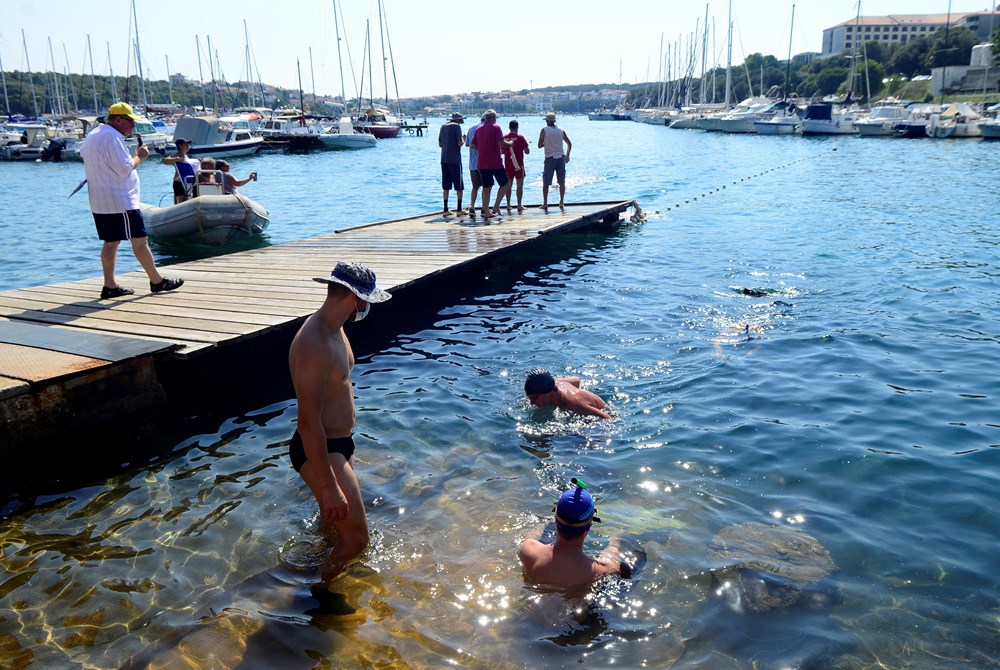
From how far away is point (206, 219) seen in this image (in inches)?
661

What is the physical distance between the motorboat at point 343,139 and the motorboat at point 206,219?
150ft

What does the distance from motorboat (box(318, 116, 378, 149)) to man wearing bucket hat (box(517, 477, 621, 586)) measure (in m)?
60.2

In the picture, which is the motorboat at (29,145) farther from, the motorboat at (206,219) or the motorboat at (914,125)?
the motorboat at (914,125)

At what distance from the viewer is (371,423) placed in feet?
24.1

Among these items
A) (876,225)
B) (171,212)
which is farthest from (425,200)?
(876,225)

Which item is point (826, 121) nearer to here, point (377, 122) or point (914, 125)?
point (914, 125)

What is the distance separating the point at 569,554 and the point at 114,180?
663cm

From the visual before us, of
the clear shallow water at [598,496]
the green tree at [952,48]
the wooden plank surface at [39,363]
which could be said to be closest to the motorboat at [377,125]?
the clear shallow water at [598,496]

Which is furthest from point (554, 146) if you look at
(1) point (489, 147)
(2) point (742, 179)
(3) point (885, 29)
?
(3) point (885, 29)

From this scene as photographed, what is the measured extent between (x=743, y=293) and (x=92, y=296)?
9613mm

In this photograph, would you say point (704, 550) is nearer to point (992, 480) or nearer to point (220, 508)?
point (992, 480)

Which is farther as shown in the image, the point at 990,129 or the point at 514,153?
the point at 990,129

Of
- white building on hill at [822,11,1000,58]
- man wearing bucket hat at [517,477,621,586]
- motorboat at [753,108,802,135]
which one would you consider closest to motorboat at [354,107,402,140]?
motorboat at [753,108,802,135]

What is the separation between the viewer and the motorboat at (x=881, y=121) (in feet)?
198
